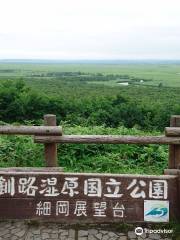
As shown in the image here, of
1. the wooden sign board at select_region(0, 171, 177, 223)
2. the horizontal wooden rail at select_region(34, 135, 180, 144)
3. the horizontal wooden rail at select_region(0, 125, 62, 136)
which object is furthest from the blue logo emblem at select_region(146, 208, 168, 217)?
the horizontal wooden rail at select_region(0, 125, 62, 136)

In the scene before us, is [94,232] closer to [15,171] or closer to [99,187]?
[99,187]

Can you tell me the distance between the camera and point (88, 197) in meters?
3.57

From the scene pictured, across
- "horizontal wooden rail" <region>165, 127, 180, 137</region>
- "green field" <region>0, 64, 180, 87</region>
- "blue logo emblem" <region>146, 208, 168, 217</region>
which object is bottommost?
"green field" <region>0, 64, 180, 87</region>

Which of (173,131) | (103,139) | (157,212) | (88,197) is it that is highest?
(173,131)

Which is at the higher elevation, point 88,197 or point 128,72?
point 88,197

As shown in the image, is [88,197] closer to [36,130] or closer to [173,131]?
[36,130]

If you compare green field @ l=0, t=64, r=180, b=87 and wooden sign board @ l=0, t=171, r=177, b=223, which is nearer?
wooden sign board @ l=0, t=171, r=177, b=223

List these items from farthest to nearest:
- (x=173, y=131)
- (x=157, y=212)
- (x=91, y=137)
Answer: (x=91, y=137), (x=173, y=131), (x=157, y=212)

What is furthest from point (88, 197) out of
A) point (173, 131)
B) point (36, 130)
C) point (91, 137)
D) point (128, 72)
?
point (128, 72)

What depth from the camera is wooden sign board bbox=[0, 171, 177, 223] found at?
3.54 metres

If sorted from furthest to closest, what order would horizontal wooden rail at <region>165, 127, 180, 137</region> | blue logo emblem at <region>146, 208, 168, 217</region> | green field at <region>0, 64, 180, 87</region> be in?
green field at <region>0, 64, 180, 87</region> → horizontal wooden rail at <region>165, 127, 180, 137</region> → blue logo emblem at <region>146, 208, 168, 217</region>

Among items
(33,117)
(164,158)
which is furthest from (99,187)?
(33,117)

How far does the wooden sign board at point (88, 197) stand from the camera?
11.6 ft

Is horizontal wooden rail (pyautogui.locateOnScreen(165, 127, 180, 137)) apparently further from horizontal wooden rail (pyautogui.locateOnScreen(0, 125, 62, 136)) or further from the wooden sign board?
horizontal wooden rail (pyautogui.locateOnScreen(0, 125, 62, 136))
